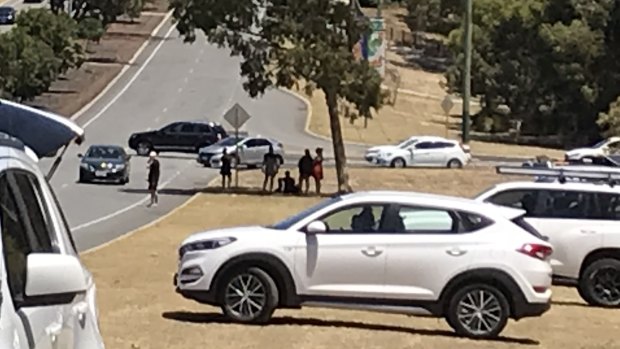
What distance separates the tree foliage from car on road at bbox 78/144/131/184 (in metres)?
Result: 37.7

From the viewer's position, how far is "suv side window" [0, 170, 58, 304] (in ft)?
17.0

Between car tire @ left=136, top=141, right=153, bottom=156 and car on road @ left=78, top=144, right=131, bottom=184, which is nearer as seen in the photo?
car on road @ left=78, top=144, right=131, bottom=184

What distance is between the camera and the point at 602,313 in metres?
22.6

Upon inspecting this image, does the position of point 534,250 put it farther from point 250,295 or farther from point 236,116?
point 236,116

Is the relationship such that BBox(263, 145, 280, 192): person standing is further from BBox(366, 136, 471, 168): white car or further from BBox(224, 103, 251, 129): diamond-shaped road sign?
BBox(366, 136, 471, 168): white car

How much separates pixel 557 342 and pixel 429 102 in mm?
82168

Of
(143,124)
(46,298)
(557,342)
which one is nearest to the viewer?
(46,298)

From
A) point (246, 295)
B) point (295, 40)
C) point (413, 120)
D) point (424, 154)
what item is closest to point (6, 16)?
point (413, 120)

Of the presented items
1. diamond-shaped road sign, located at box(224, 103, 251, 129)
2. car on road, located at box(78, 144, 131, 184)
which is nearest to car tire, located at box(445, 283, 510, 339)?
diamond-shaped road sign, located at box(224, 103, 251, 129)

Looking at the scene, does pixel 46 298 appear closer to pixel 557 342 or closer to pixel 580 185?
pixel 557 342

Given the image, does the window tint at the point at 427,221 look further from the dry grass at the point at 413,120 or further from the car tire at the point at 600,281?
the dry grass at the point at 413,120

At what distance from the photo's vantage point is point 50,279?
16.4 ft

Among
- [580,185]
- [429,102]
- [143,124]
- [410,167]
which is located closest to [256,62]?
[410,167]

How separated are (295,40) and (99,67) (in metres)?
44.7
